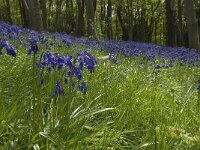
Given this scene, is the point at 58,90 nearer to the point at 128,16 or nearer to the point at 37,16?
the point at 37,16

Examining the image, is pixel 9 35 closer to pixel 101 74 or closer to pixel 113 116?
pixel 101 74

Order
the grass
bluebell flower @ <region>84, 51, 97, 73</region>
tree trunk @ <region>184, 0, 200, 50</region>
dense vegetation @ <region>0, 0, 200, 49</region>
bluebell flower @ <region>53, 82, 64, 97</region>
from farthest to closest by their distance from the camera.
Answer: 1. dense vegetation @ <region>0, 0, 200, 49</region>
2. tree trunk @ <region>184, 0, 200, 50</region>
3. bluebell flower @ <region>84, 51, 97, 73</region>
4. bluebell flower @ <region>53, 82, 64, 97</region>
5. the grass

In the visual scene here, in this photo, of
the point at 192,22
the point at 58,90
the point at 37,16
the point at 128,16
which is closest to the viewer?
the point at 58,90

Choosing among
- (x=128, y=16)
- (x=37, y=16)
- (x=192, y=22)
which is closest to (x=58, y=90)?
(x=37, y=16)

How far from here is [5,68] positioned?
13.6 ft

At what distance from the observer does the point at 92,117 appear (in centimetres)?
357

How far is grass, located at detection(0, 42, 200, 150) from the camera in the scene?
280 centimetres

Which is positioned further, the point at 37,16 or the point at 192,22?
the point at 192,22

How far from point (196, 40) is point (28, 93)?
13493 mm

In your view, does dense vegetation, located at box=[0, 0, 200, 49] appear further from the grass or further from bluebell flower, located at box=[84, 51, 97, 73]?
bluebell flower, located at box=[84, 51, 97, 73]

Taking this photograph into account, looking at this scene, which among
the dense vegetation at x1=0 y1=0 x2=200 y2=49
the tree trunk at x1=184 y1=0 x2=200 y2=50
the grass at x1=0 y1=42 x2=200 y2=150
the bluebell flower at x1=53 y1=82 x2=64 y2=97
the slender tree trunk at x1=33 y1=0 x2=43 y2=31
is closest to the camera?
the grass at x1=0 y1=42 x2=200 y2=150

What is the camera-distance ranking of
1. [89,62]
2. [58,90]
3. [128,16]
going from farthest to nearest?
[128,16]
[89,62]
[58,90]

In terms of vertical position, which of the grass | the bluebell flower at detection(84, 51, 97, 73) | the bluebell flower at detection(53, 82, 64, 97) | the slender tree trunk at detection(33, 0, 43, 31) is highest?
the slender tree trunk at detection(33, 0, 43, 31)

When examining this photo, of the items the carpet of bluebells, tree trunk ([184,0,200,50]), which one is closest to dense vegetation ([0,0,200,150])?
the carpet of bluebells
